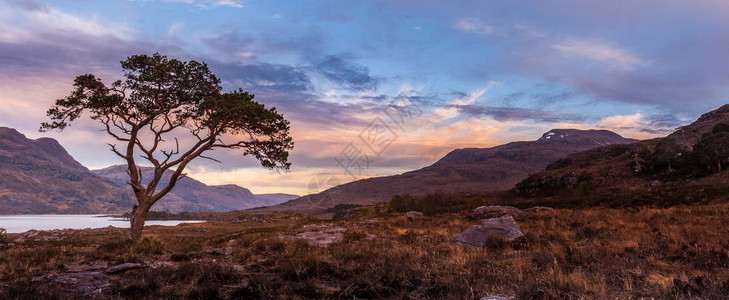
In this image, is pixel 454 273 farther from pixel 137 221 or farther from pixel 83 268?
pixel 137 221

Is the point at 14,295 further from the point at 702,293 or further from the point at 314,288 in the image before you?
the point at 702,293

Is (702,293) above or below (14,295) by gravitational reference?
below

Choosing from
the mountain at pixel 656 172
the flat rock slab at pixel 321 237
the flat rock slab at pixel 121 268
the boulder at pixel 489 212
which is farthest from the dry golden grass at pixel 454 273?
the mountain at pixel 656 172

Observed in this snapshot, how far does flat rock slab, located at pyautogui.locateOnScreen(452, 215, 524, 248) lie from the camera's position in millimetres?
14098

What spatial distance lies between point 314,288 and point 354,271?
1.90 meters

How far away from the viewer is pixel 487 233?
14.7 m

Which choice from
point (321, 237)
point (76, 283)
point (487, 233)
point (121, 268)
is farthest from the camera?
point (321, 237)

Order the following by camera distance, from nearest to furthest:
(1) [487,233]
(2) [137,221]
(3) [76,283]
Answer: (3) [76,283]
(1) [487,233]
(2) [137,221]

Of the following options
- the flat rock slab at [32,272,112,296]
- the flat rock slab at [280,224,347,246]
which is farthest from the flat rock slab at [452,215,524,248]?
the flat rock slab at [32,272,112,296]

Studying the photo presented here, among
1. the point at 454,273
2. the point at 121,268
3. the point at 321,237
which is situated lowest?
the point at 321,237

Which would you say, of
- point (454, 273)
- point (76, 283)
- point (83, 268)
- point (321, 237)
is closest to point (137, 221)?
point (321, 237)

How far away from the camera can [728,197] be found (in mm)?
26453

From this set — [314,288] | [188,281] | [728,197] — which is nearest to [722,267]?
[314,288]

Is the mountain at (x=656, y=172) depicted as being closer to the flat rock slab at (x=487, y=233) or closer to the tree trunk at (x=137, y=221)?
the flat rock slab at (x=487, y=233)
